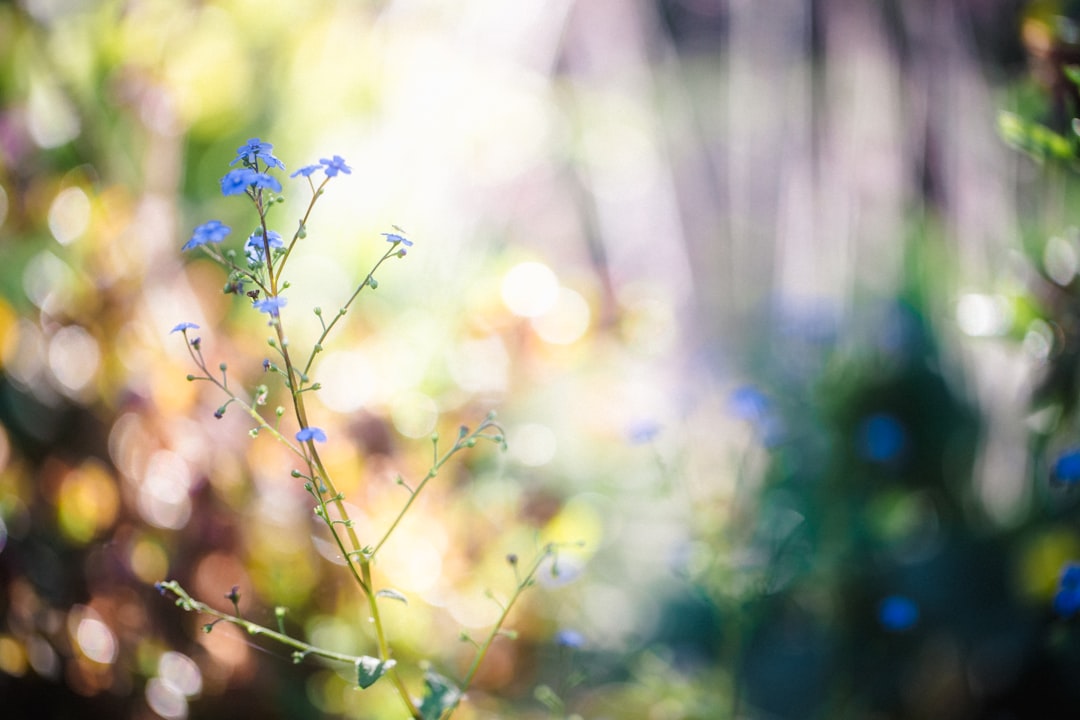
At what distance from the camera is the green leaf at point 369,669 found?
0.55 metres

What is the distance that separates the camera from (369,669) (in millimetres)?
566

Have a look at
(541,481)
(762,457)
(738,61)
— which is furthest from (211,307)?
(738,61)

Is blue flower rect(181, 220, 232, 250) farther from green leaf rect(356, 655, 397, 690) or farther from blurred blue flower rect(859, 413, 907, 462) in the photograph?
blurred blue flower rect(859, 413, 907, 462)

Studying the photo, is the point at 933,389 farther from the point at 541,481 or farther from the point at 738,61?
the point at 738,61

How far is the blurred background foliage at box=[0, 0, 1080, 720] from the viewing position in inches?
40.3

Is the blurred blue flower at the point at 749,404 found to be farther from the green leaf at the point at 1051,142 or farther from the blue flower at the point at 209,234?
the blue flower at the point at 209,234

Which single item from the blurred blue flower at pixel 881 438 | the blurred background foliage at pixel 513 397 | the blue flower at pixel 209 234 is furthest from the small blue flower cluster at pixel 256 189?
the blurred blue flower at pixel 881 438

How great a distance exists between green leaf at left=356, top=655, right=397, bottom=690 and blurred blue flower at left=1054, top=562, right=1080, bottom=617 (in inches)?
26.4

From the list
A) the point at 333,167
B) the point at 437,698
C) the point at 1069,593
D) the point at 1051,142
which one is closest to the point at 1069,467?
the point at 1069,593

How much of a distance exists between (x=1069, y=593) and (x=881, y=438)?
0.57m

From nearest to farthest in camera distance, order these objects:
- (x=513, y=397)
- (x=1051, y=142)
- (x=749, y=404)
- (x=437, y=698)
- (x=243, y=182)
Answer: (x=243, y=182)
(x=437, y=698)
(x=1051, y=142)
(x=749, y=404)
(x=513, y=397)

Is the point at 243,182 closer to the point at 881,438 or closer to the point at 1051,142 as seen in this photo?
the point at 1051,142

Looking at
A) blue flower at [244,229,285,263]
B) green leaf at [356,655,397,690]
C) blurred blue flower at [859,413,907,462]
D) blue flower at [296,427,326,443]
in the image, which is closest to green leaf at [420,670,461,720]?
green leaf at [356,655,397,690]

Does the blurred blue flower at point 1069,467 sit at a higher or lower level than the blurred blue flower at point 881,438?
lower
